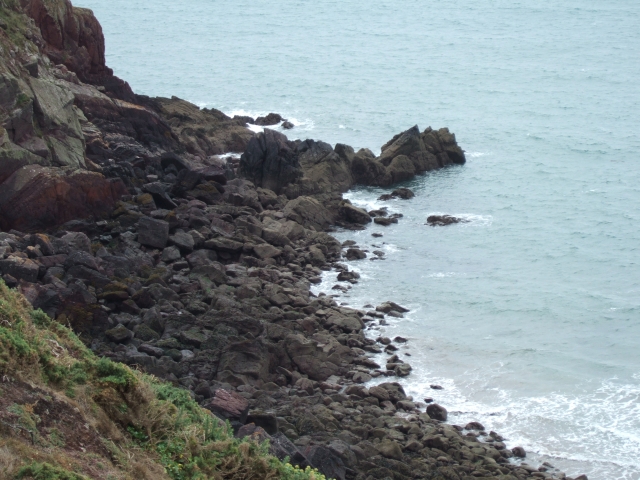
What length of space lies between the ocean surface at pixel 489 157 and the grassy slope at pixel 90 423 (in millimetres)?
13629

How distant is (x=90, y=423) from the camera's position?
13.5m

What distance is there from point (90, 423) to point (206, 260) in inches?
785

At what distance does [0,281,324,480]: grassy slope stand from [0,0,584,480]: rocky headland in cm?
390

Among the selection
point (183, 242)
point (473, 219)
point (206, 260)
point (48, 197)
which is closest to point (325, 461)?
point (206, 260)

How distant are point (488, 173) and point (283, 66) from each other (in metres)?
40.6

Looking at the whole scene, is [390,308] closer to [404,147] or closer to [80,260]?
[80,260]

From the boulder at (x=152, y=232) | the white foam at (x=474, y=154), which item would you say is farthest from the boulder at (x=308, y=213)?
the white foam at (x=474, y=154)

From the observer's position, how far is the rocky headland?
2412 cm

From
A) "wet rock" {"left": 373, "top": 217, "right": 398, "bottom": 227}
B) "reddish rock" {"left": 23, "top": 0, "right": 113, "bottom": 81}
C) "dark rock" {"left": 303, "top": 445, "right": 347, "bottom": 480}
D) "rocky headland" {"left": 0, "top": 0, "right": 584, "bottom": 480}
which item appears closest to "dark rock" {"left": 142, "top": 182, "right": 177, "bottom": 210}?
"rocky headland" {"left": 0, "top": 0, "right": 584, "bottom": 480}

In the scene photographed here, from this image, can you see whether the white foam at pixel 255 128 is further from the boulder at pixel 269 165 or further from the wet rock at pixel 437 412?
the wet rock at pixel 437 412

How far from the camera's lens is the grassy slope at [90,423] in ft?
39.8

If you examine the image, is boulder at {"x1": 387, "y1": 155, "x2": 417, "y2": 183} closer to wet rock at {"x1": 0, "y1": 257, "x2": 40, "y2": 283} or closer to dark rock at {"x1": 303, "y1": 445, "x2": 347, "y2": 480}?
wet rock at {"x1": 0, "y1": 257, "x2": 40, "y2": 283}

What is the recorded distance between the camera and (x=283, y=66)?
9206cm

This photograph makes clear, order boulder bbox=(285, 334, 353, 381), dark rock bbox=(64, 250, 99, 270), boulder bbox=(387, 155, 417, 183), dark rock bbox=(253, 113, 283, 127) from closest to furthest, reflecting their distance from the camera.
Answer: boulder bbox=(285, 334, 353, 381) → dark rock bbox=(64, 250, 99, 270) → boulder bbox=(387, 155, 417, 183) → dark rock bbox=(253, 113, 283, 127)
